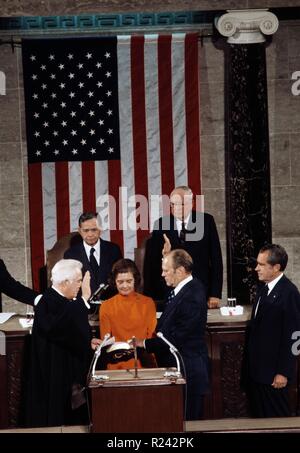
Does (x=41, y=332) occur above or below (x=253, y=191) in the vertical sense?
Result: below

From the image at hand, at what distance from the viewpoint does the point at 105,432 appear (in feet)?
18.2

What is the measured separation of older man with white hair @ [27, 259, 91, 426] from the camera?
6902 millimetres

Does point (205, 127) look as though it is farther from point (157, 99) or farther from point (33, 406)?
point (33, 406)

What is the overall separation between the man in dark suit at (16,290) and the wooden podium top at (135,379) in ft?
10.5

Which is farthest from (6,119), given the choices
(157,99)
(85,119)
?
(157,99)

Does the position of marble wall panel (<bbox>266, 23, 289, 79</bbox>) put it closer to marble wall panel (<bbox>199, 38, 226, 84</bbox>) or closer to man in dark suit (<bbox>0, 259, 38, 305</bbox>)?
marble wall panel (<bbox>199, 38, 226, 84</bbox>)

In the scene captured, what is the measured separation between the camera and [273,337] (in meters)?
7.29

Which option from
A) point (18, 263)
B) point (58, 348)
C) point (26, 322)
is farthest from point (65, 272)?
point (18, 263)

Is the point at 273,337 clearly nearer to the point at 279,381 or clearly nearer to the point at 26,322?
the point at 279,381

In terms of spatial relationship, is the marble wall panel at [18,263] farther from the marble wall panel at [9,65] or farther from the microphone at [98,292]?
the microphone at [98,292]

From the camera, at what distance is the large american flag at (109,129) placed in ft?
36.8

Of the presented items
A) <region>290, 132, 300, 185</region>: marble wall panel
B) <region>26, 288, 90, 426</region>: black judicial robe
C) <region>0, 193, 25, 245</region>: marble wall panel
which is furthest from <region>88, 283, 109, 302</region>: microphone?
<region>290, 132, 300, 185</region>: marble wall panel

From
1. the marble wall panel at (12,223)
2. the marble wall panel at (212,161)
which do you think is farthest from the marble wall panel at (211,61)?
the marble wall panel at (12,223)
